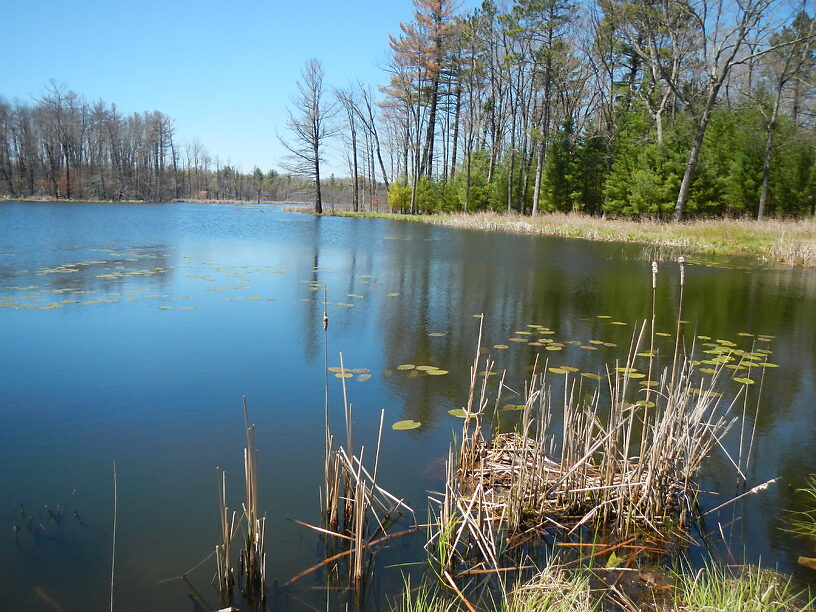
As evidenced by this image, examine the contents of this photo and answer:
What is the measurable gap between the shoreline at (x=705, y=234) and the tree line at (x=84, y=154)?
25223mm

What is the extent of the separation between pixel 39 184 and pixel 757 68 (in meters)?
64.7

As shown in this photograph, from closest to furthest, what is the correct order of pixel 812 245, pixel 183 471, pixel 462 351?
pixel 183 471 < pixel 462 351 < pixel 812 245

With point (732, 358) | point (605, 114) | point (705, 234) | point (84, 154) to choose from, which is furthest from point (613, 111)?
point (84, 154)

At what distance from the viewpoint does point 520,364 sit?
5.74 m

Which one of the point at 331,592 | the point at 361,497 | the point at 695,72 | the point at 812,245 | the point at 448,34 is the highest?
the point at 448,34

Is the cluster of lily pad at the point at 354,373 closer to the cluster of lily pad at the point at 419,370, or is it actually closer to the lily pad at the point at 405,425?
the cluster of lily pad at the point at 419,370

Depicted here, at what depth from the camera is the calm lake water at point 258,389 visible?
2.61 metres

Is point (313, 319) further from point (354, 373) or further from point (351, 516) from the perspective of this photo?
point (351, 516)

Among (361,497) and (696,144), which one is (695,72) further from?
(361,497)

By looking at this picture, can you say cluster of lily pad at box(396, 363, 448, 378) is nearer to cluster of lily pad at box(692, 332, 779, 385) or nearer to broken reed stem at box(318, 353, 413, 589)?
broken reed stem at box(318, 353, 413, 589)

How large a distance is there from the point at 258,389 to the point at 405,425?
4.55ft

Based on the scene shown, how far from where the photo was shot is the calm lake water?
8.56 feet

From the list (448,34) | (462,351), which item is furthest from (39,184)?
(462,351)

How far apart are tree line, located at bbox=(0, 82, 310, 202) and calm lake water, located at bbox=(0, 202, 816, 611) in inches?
1488
